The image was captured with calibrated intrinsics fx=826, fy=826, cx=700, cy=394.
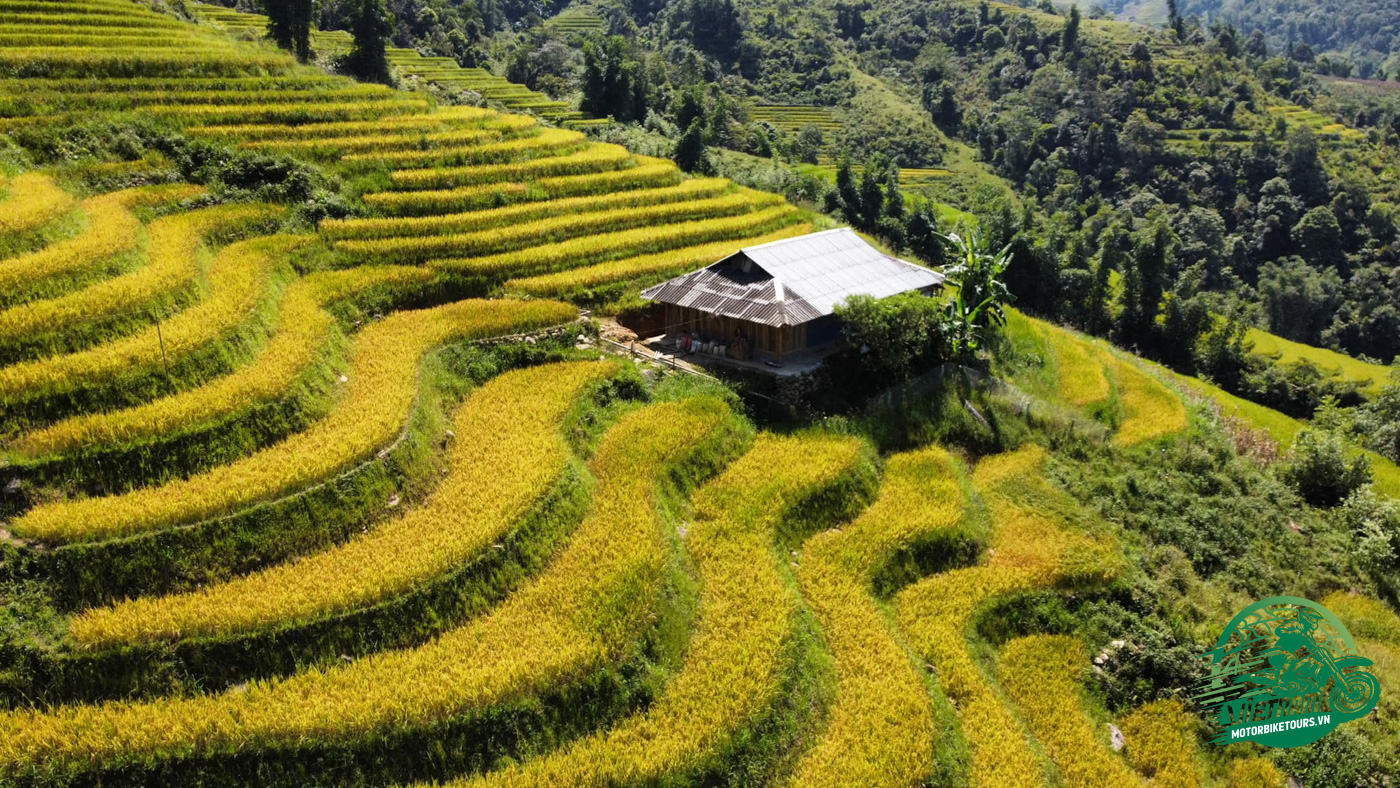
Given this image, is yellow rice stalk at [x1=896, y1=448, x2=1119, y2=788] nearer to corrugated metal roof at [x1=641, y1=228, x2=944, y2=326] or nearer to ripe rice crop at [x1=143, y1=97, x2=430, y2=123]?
corrugated metal roof at [x1=641, y1=228, x2=944, y2=326]

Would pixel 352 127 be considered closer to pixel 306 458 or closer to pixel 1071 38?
pixel 306 458

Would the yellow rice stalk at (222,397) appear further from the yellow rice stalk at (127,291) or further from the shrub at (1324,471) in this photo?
the shrub at (1324,471)

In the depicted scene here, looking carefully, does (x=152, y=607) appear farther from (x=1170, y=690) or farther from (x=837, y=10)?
(x=837, y=10)

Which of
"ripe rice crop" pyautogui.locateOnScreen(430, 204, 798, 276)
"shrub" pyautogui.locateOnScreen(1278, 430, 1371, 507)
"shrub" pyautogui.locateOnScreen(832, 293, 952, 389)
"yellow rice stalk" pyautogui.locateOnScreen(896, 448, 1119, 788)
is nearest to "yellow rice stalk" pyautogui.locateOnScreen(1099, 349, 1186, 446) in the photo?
"shrub" pyautogui.locateOnScreen(1278, 430, 1371, 507)

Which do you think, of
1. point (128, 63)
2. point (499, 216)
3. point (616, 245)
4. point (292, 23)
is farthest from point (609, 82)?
point (616, 245)

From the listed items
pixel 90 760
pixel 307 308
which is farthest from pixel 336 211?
pixel 90 760
